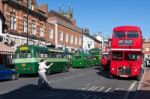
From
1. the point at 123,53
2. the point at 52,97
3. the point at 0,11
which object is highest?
the point at 0,11

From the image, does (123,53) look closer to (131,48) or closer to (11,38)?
(131,48)

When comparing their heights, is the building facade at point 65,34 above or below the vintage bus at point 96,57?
above

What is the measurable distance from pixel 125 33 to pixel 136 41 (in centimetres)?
119

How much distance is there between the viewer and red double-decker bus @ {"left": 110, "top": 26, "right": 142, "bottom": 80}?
28.4 metres

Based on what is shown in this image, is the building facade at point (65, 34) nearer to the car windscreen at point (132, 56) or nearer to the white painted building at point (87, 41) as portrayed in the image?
the white painted building at point (87, 41)

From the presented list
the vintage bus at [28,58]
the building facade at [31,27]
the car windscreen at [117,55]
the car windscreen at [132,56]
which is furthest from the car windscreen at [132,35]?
the building facade at [31,27]

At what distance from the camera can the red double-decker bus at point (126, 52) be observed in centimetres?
2842

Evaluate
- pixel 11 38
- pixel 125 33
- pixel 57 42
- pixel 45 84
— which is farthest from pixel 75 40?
pixel 45 84

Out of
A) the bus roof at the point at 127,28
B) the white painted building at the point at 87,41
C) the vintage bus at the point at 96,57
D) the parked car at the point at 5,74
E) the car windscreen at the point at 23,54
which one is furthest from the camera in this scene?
the white painted building at the point at 87,41

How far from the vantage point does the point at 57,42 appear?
206ft

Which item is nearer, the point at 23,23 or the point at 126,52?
the point at 126,52

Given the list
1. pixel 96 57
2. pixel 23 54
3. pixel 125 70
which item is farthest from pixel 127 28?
pixel 96 57

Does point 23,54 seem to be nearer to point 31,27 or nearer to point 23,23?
point 23,23

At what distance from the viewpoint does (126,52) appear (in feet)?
94.4
